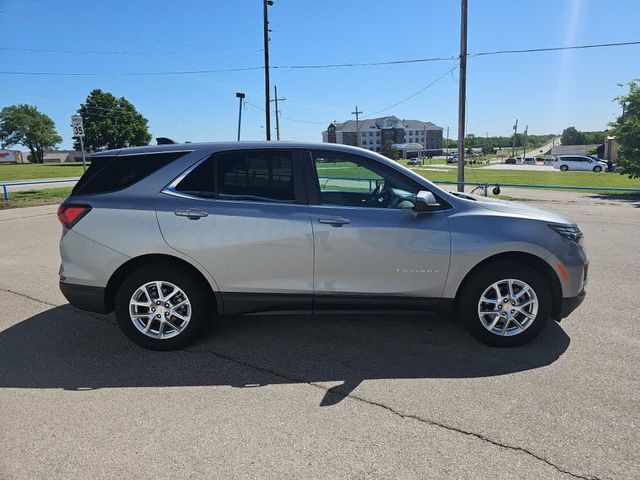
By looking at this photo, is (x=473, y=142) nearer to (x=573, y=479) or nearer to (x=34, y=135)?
(x=34, y=135)

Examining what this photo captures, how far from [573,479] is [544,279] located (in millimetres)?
1887

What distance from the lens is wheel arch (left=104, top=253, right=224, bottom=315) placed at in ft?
12.7

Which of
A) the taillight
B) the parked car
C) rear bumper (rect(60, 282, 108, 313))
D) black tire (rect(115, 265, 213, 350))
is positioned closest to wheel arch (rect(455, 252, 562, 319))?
black tire (rect(115, 265, 213, 350))

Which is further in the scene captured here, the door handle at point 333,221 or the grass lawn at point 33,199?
the grass lawn at point 33,199

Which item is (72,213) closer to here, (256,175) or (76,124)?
(256,175)

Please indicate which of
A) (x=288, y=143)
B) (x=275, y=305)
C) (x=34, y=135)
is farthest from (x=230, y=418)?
(x=34, y=135)

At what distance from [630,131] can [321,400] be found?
22678 mm

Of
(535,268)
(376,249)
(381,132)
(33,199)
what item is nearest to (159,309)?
(376,249)

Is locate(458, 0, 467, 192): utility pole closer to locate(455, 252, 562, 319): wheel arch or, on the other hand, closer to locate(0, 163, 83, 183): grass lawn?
→ locate(455, 252, 562, 319): wheel arch

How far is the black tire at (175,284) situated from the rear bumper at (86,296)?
160 millimetres

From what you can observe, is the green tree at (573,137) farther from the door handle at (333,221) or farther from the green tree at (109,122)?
the door handle at (333,221)

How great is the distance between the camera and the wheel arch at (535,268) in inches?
152

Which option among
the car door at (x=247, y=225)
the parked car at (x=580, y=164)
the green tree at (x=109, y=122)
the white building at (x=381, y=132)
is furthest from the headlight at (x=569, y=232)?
the white building at (x=381, y=132)

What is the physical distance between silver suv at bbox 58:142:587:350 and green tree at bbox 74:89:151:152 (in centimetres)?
8159
